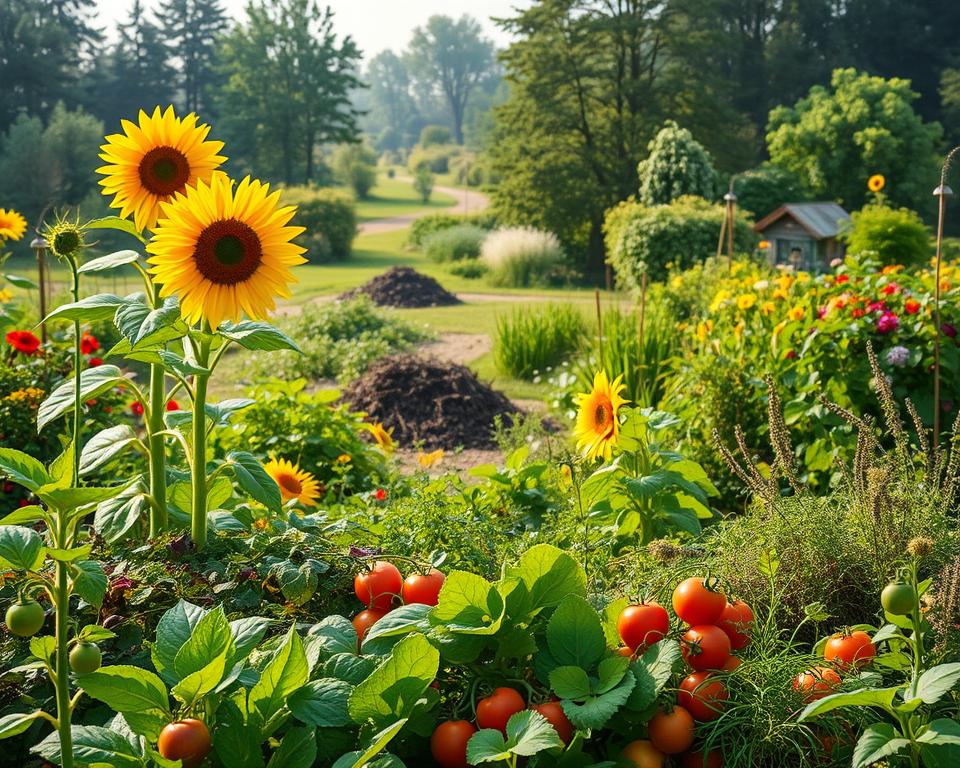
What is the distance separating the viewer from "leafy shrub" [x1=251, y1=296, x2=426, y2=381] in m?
8.78

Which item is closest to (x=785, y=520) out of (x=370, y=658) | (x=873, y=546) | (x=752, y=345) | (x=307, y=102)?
(x=873, y=546)

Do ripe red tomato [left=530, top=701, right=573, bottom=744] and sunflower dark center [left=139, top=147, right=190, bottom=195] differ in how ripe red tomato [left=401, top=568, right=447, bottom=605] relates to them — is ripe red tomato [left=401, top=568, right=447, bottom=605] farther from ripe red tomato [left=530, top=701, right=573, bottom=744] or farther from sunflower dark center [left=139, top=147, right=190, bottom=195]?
sunflower dark center [left=139, top=147, right=190, bottom=195]

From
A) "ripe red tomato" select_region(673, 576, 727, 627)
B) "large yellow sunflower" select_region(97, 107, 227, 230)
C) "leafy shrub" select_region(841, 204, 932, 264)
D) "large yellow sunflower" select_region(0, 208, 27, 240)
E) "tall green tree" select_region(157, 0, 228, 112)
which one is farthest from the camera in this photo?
"tall green tree" select_region(157, 0, 228, 112)

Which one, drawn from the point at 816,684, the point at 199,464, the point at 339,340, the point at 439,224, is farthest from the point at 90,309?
the point at 439,224

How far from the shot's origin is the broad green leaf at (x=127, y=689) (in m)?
1.35

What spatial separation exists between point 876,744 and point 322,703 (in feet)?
2.67

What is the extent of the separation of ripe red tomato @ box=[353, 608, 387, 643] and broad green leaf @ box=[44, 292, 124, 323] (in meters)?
0.75

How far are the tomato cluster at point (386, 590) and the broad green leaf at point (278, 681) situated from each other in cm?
33

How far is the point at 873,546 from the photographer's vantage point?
6.49 feet

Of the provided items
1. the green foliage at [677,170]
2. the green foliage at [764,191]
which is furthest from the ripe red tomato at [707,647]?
the green foliage at [764,191]

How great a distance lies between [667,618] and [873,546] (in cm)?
65

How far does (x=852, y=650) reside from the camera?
1620mm

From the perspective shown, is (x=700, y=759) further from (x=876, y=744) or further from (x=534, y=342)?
(x=534, y=342)

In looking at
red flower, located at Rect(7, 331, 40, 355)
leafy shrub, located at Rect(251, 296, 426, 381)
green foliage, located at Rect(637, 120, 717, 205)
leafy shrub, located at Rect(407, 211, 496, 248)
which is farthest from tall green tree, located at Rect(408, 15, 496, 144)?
red flower, located at Rect(7, 331, 40, 355)
